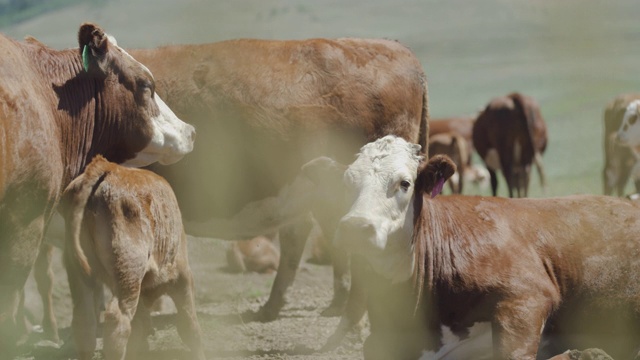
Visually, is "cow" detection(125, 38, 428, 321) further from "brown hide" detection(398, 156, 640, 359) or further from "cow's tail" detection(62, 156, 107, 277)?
"brown hide" detection(398, 156, 640, 359)

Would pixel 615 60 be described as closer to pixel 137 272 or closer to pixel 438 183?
pixel 438 183

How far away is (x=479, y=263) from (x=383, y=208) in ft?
2.15

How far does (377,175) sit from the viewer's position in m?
4.44

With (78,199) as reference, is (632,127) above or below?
below

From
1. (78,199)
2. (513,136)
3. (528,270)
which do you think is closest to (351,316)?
(528,270)

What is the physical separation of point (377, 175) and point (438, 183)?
38cm

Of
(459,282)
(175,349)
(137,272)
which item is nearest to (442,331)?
(459,282)

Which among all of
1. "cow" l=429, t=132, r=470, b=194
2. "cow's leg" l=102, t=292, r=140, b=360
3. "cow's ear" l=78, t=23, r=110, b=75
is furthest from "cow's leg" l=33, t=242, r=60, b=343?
"cow" l=429, t=132, r=470, b=194

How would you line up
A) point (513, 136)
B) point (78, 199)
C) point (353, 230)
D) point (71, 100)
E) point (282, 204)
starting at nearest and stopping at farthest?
1. point (353, 230)
2. point (78, 199)
3. point (71, 100)
4. point (282, 204)
5. point (513, 136)

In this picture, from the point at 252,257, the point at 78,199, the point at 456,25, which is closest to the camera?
the point at 456,25

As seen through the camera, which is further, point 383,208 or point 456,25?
point 383,208

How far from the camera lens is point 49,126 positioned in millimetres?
4926

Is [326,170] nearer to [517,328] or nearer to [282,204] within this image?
[517,328]

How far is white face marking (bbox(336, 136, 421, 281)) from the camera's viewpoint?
4133mm
